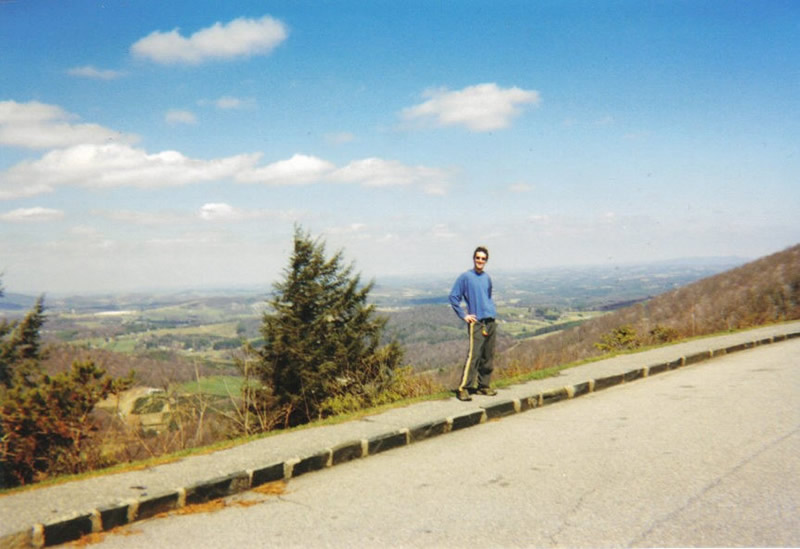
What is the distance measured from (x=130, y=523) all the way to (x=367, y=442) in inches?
87.3

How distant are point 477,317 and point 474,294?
0.33m

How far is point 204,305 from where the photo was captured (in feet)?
604

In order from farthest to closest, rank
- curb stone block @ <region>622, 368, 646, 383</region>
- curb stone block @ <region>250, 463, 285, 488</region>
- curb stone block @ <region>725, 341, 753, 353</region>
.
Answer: curb stone block @ <region>725, 341, 753, 353</region>
curb stone block @ <region>622, 368, 646, 383</region>
curb stone block @ <region>250, 463, 285, 488</region>

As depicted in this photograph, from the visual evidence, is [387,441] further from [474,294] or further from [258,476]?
[474,294]

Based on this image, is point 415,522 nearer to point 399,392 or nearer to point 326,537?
point 326,537

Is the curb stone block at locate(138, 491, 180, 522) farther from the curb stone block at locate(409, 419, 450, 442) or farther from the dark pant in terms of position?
the dark pant

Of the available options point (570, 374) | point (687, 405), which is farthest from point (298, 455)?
point (570, 374)

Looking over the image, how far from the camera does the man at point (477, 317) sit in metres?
7.41

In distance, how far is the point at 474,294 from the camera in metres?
7.52

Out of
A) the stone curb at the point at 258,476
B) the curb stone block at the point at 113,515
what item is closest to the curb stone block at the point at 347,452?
the stone curb at the point at 258,476

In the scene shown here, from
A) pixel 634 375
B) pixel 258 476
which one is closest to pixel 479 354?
pixel 634 375

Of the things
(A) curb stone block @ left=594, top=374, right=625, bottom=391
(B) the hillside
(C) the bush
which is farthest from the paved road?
(B) the hillside

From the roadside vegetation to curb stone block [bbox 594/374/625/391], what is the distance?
95 centimetres

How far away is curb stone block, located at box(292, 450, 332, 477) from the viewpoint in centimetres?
476
